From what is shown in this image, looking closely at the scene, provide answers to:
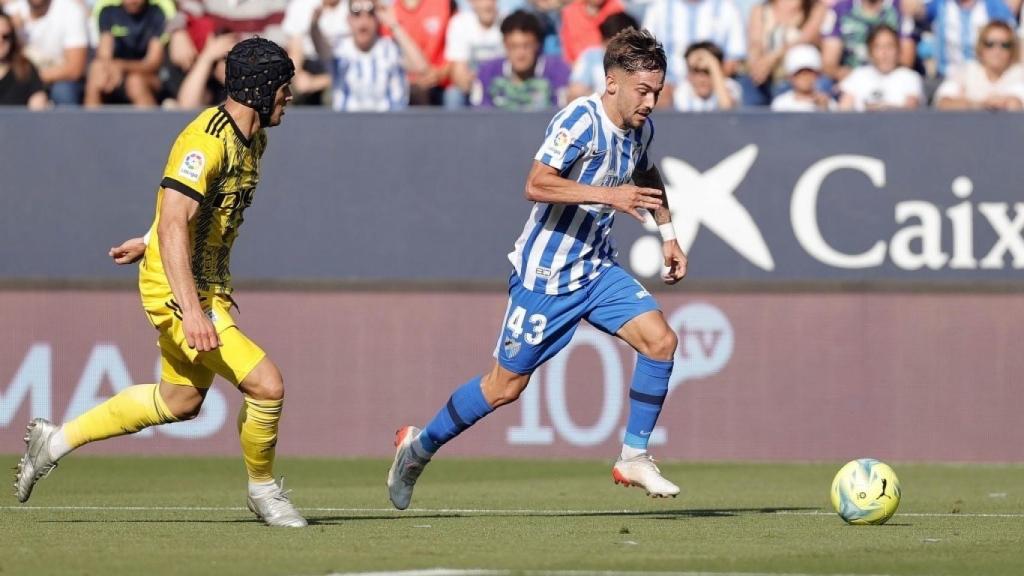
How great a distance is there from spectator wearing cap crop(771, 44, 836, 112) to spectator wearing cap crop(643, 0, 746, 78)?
19.3 inches

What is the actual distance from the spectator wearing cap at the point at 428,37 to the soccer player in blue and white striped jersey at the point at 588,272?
595cm

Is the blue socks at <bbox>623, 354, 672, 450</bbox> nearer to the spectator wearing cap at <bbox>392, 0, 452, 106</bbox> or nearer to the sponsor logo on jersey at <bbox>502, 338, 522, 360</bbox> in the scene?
the sponsor logo on jersey at <bbox>502, 338, 522, 360</bbox>

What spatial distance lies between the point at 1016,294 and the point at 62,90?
319 inches

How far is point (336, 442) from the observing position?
1458 cm

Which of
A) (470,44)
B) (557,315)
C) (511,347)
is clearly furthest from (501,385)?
(470,44)

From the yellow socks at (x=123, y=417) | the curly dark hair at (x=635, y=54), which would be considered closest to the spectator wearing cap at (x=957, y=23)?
the curly dark hair at (x=635, y=54)

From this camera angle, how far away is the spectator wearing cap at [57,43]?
1514cm

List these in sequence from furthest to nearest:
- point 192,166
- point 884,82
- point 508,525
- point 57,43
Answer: point 57,43 → point 884,82 → point 508,525 → point 192,166

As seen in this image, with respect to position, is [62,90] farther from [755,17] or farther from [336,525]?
[336,525]

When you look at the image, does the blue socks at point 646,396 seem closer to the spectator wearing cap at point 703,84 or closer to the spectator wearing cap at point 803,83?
the spectator wearing cap at point 703,84

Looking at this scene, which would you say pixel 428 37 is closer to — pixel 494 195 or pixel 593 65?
pixel 593 65

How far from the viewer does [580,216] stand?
30.1 ft

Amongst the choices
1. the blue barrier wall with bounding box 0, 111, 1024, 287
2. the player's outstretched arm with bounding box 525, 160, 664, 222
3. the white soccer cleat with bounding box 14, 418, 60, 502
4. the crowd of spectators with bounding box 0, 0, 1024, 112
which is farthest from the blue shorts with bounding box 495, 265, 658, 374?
the crowd of spectators with bounding box 0, 0, 1024, 112

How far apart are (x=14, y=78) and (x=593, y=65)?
16.1 feet
